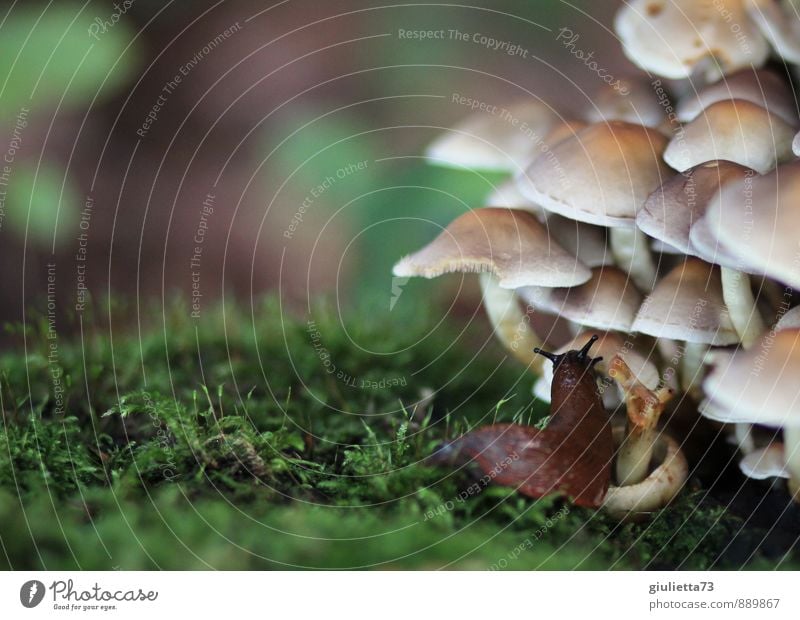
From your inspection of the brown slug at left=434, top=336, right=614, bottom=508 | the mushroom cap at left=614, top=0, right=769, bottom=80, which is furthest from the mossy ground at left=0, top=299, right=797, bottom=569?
the mushroom cap at left=614, top=0, right=769, bottom=80

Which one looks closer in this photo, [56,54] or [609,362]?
[609,362]

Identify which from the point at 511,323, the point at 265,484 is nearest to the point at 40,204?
the point at 265,484

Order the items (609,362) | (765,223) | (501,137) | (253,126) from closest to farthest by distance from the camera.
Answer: (765,223) → (609,362) → (501,137) → (253,126)

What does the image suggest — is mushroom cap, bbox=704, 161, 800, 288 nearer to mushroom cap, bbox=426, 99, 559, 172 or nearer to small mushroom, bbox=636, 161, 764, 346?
small mushroom, bbox=636, 161, 764, 346

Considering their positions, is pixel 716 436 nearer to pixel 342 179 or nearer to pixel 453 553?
pixel 453 553

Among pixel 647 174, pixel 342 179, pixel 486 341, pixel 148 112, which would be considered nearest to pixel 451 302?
pixel 486 341

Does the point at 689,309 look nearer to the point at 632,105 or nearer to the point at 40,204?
the point at 632,105

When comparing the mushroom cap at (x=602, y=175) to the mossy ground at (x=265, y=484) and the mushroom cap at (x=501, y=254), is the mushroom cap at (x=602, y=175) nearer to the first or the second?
the mushroom cap at (x=501, y=254)
